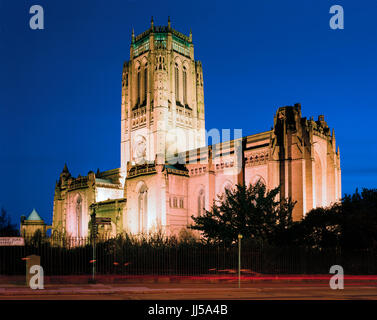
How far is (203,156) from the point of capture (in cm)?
5812

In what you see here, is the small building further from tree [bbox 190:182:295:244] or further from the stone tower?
tree [bbox 190:182:295:244]

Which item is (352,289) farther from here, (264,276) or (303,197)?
(303,197)

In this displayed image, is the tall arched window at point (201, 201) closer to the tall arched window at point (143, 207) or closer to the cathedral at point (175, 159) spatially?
the cathedral at point (175, 159)

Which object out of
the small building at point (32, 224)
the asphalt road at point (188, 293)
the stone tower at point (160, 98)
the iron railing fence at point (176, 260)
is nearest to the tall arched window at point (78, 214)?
the stone tower at point (160, 98)

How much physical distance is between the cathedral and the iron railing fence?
10.2 ft

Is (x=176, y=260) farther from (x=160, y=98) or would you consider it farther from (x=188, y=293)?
(x=160, y=98)

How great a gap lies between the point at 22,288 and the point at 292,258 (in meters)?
13.7

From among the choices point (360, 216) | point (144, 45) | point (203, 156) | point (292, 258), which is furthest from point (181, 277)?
point (144, 45)

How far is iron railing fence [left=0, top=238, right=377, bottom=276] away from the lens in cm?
2300

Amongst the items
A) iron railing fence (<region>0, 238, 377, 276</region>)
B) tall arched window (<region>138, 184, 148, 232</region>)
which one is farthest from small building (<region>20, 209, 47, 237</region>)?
iron railing fence (<region>0, 238, 377, 276</region>)

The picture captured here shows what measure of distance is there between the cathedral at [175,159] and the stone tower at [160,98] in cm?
15

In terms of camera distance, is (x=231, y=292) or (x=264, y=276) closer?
(x=231, y=292)

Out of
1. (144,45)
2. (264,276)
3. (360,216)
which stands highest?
(144,45)

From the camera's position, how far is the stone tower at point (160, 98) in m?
68.5
